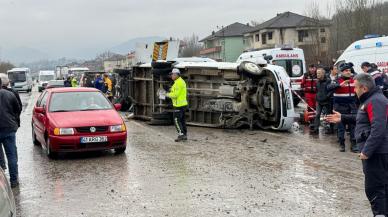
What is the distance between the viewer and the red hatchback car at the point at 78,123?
971 cm

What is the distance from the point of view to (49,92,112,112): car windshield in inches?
418

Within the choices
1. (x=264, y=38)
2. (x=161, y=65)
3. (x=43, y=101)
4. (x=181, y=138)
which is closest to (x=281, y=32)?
(x=264, y=38)

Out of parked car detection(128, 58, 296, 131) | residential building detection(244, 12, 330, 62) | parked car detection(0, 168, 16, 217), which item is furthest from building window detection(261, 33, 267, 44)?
parked car detection(0, 168, 16, 217)

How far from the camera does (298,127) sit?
14086 millimetres

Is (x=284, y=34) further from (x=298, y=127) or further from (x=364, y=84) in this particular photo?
(x=364, y=84)

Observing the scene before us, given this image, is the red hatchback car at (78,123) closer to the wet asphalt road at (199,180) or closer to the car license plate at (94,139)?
the car license plate at (94,139)

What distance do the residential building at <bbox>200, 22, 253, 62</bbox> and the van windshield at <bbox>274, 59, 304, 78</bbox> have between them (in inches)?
2833

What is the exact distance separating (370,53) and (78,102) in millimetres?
8035

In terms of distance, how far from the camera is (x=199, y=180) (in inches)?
311

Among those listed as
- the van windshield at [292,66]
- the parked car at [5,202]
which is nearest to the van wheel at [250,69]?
the van windshield at [292,66]

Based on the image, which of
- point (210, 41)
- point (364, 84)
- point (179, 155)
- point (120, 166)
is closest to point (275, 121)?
point (179, 155)

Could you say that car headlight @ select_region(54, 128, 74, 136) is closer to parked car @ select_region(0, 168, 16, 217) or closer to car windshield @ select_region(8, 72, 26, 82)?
parked car @ select_region(0, 168, 16, 217)

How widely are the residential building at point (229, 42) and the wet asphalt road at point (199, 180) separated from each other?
8127 centimetres

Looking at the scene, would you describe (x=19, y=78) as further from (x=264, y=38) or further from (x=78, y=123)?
(x=78, y=123)
